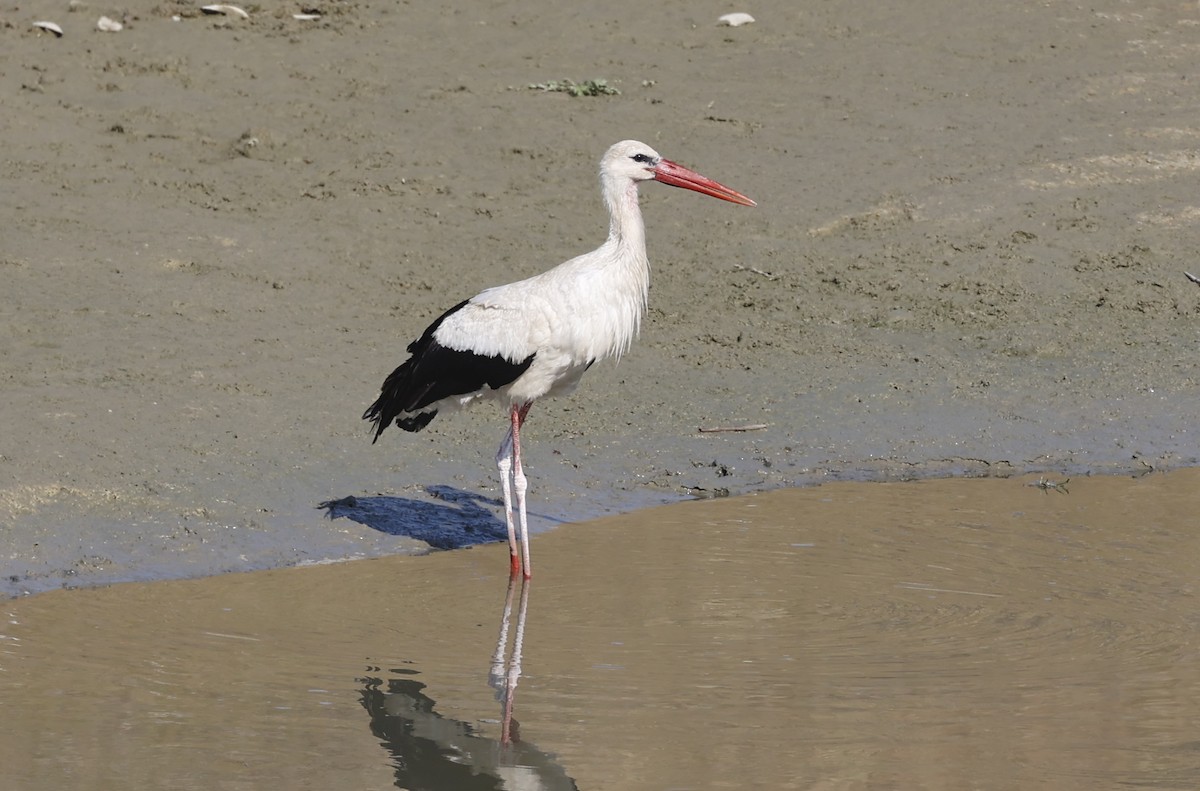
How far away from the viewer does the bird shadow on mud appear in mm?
7531

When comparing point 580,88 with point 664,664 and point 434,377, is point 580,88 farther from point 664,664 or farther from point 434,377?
point 664,664

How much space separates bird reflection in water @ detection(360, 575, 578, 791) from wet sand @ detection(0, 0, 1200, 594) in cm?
165

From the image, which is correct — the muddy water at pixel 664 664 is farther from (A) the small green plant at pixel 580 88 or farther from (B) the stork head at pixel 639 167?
(A) the small green plant at pixel 580 88

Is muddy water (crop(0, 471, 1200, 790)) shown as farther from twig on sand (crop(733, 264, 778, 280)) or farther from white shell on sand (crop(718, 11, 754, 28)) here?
white shell on sand (crop(718, 11, 754, 28))

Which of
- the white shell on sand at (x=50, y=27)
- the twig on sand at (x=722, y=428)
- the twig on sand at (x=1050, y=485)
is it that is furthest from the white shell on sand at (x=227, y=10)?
the twig on sand at (x=1050, y=485)

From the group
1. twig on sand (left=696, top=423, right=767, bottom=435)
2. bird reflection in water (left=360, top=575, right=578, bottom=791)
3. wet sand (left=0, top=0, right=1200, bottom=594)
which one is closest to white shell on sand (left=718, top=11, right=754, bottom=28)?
wet sand (left=0, top=0, right=1200, bottom=594)

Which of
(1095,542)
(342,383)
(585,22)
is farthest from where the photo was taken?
(585,22)

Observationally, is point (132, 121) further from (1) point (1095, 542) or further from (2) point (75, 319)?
(1) point (1095, 542)

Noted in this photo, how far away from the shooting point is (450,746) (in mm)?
5340

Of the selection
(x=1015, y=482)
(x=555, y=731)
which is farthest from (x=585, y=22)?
(x=555, y=731)

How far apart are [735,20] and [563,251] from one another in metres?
4.07

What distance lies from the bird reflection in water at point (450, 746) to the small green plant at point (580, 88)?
734cm

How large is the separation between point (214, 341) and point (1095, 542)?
185 inches

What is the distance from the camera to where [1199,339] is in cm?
988
